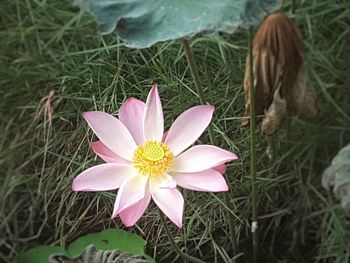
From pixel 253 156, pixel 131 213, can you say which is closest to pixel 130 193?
pixel 131 213

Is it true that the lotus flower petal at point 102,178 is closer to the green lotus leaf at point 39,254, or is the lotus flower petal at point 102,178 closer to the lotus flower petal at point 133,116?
the lotus flower petal at point 133,116

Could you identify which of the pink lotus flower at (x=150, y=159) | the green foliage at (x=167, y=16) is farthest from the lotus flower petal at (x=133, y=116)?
the green foliage at (x=167, y=16)

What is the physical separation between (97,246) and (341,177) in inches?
12.1

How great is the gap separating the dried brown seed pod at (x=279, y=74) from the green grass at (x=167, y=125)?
2.1 inches

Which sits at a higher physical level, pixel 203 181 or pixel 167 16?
pixel 167 16

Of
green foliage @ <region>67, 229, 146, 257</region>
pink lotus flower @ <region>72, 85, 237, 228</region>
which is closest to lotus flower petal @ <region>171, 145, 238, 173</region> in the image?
pink lotus flower @ <region>72, 85, 237, 228</region>

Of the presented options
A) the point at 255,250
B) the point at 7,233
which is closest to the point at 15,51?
the point at 7,233

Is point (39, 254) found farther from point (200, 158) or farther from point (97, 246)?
point (200, 158)

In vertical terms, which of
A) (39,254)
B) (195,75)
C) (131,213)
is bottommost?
(39,254)

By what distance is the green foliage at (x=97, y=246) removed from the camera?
3.01ft

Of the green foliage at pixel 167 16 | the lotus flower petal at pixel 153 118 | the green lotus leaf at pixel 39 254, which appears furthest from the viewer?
the green lotus leaf at pixel 39 254

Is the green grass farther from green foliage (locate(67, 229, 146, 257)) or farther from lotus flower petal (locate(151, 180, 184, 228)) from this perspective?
lotus flower petal (locate(151, 180, 184, 228))

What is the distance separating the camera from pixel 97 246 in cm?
92

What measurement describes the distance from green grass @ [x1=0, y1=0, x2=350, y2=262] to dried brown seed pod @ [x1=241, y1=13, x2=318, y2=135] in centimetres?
5
